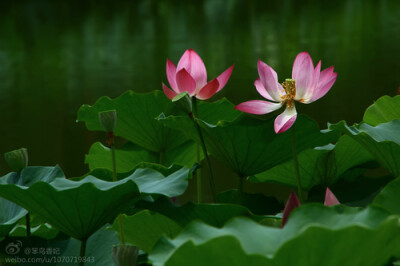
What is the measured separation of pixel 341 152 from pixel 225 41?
8.95 meters

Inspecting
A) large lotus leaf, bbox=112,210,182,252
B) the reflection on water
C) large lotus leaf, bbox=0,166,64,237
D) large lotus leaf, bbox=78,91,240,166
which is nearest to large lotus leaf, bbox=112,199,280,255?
large lotus leaf, bbox=112,210,182,252

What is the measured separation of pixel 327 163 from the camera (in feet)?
2.70

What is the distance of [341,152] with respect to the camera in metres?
0.80

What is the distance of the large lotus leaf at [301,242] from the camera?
A: 0.43 metres

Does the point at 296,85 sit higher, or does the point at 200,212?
the point at 296,85

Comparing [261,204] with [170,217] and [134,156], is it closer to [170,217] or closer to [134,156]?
[170,217]

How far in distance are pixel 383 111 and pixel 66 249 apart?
1.44 ft

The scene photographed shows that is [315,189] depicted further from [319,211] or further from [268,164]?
[319,211]

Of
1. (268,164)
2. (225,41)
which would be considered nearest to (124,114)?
(268,164)

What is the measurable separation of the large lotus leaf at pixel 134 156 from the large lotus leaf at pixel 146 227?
13.9 inches

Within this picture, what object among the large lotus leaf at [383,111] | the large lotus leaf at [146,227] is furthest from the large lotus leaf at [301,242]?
the large lotus leaf at [383,111]

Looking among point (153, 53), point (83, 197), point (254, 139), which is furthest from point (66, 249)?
point (153, 53)

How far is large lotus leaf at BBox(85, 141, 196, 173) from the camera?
41.7 inches

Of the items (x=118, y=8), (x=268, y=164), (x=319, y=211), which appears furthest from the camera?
(x=118, y=8)
